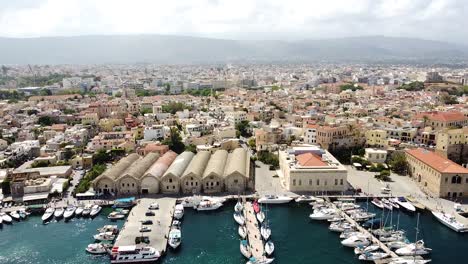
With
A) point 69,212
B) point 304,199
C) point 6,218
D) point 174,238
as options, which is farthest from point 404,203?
point 6,218

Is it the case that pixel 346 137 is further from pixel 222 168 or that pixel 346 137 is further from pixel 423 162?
→ pixel 222 168

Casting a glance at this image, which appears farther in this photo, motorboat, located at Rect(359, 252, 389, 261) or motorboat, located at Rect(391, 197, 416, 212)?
motorboat, located at Rect(391, 197, 416, 212)

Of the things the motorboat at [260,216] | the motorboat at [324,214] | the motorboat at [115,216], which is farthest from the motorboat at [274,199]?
the motorboat at [115,216]

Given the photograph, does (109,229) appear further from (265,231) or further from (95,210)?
(265,231)

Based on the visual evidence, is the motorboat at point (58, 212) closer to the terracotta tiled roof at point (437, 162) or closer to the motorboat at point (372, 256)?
the motorboat at point (372, 256)

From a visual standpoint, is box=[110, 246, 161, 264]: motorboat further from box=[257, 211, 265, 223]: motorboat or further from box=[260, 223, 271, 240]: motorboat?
box=[257, 211, 265, 223]: motorboat

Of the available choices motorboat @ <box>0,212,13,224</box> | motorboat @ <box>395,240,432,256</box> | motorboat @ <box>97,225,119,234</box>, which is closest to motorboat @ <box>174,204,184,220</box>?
motorboat @ <box>97,225,119,234</box>

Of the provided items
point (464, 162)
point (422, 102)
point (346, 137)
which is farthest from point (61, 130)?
point (422, 102)

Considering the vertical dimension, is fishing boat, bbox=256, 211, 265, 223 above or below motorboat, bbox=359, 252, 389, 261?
above
